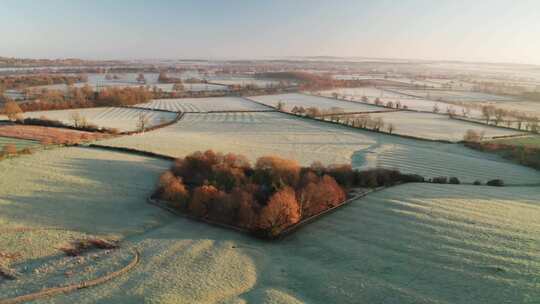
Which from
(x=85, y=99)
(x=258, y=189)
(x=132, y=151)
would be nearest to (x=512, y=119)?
(x=258, y=189)

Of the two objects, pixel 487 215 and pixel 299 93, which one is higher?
pixel 299 93

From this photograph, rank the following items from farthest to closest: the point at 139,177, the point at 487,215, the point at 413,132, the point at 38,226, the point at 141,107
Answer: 1. the point at 141,107
2. the point at 413,132
3. the point at 139,177
4. the point at 487,215
5. the point at 38,226

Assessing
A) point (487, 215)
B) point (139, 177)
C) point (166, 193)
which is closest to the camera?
point (487, 215)

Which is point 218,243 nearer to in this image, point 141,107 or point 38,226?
point 38,226

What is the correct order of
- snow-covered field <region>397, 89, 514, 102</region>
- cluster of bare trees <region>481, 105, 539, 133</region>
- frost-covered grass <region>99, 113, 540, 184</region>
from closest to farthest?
frost-covered grass <region>99, 113, 540, 184</region>
cluster of bare trees <region>481, 105, 539, 133</region>
snow-covered field <region>397, 89, 514, 102</region>

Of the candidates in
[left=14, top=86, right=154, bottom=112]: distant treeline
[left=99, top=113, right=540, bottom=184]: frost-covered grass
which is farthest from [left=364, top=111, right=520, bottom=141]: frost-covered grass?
[left=14, top=86, right=154, bottom=112]: distant treeline

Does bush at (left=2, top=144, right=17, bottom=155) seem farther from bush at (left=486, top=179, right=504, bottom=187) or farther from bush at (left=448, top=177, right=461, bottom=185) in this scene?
→ bush at (left=486, top=179, right=504, bottom=187)

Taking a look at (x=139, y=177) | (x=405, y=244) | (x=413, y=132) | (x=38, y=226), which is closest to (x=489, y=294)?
(x=405, y=244)
